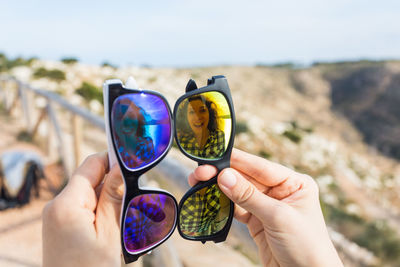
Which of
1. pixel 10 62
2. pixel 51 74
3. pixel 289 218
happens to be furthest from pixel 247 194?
pixel 10 62

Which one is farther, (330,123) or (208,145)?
(330,123)

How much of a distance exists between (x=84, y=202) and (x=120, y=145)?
0.71 feet

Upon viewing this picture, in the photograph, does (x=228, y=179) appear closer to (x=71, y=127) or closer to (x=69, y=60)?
(x=71, y=127)

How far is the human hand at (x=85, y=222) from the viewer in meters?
0.82

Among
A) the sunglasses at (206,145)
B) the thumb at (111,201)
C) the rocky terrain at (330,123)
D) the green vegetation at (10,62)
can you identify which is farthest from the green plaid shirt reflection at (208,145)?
the green vegetation at (10,62)

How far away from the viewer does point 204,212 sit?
1.14 m

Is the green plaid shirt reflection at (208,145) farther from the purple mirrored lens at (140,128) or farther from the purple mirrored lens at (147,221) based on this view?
the purple mirrored lens at (147,221)

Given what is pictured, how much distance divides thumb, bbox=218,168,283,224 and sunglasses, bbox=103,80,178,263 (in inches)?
8.8

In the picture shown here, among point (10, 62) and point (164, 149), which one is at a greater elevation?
point (164, 149)

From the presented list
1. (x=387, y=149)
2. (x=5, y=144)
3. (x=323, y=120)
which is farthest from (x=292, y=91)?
(x=5, y=144)

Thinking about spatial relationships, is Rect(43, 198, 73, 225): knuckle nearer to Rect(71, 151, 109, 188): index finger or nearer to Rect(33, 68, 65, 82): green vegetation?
Rect(71, 151, 109, 188): index finger

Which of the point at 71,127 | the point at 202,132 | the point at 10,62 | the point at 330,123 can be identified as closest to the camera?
the point at 202,132

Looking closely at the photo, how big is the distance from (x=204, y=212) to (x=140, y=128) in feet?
1.48

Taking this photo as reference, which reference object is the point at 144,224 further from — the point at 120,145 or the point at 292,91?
the point at 292,91
